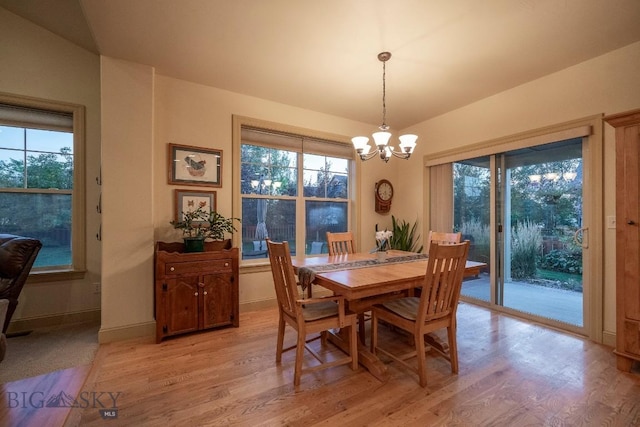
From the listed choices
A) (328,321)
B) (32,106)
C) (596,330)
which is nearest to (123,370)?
(328,321)

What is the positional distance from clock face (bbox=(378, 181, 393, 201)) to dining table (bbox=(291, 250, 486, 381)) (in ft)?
6.13

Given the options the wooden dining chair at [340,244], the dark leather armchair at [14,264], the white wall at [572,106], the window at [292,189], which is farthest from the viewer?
the window at [292,189]

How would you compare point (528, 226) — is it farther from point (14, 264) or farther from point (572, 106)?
point (14, 264)

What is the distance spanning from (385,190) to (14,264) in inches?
172

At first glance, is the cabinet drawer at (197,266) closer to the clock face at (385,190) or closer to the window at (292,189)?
the window at (292,189)

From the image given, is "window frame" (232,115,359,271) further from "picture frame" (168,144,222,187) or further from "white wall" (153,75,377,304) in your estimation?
"picture frame" (168,144,222,187)

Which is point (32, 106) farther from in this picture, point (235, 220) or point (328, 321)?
point (328, 321)

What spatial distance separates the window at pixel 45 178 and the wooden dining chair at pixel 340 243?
2703 mm

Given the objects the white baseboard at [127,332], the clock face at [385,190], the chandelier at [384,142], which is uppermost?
the chandelier at [384,142]

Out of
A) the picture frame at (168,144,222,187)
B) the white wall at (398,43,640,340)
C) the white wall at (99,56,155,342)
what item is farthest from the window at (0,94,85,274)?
the white wall at (398,43,640,340)

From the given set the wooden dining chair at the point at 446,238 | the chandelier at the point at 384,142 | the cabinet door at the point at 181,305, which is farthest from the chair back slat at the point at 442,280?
the cabinet door at the point at 181,305

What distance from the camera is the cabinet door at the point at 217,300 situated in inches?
109

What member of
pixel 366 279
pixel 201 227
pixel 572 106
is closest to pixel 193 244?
pixel 201 227

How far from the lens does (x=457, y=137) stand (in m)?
3.80
